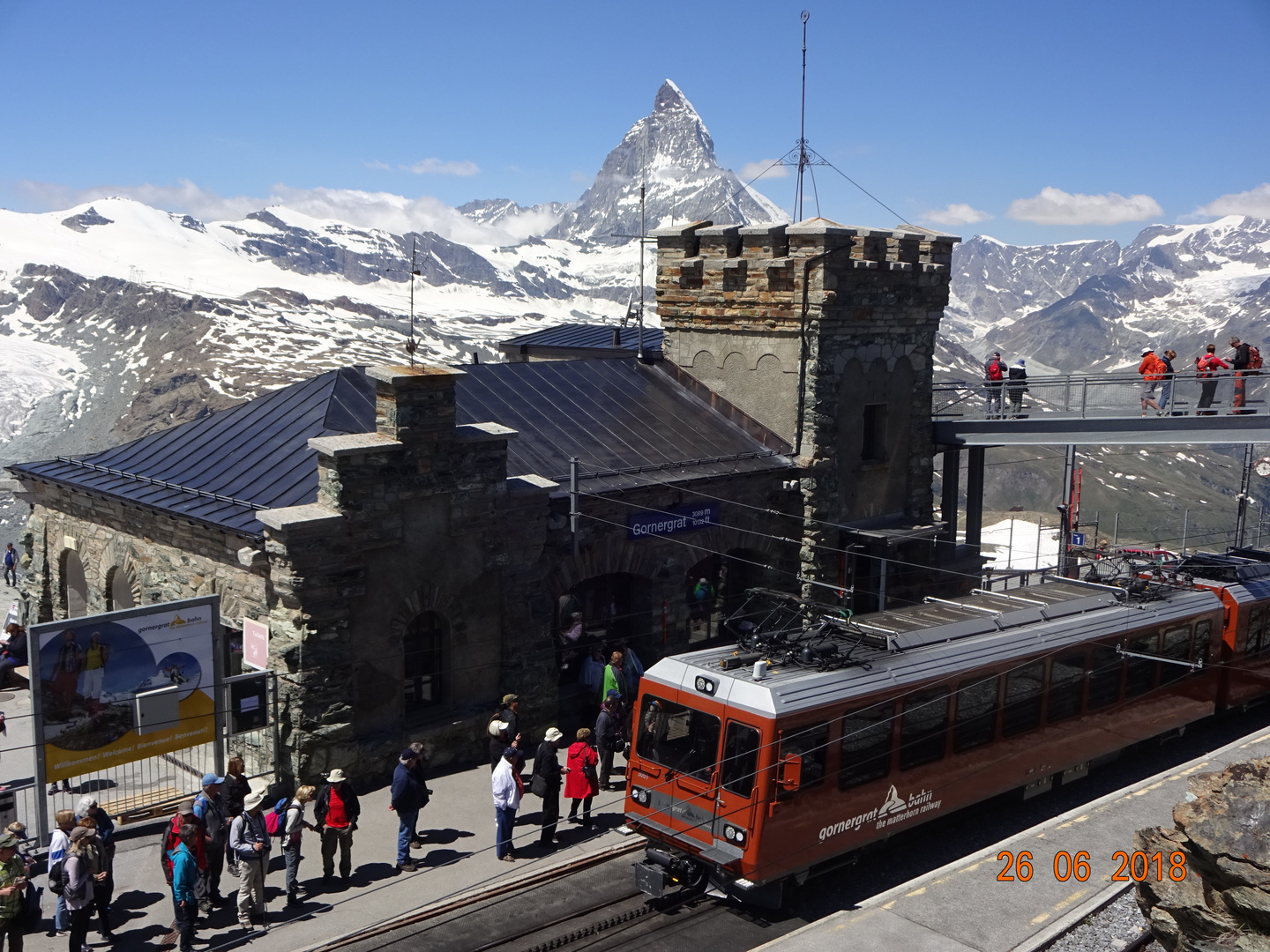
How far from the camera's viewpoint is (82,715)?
14.3 meters

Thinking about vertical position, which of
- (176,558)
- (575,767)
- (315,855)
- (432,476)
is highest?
(432,476)

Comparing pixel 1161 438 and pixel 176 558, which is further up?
pixel 1161 438

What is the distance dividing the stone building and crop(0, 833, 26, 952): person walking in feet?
15.2

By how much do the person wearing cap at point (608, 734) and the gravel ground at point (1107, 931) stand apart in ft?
23.1

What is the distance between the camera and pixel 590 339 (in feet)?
103

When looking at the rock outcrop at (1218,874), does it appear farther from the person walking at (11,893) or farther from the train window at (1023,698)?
the person walking at (11,893)

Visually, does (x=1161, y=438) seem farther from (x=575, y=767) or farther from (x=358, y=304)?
(x=358, y=304)

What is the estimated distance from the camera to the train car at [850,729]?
12.8 metres

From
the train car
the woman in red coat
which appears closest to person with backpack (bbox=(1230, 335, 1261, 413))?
the train car

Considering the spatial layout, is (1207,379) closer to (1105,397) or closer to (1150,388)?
(1150,388)

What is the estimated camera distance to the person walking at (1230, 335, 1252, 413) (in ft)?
69.5

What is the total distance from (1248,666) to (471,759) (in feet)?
43.2

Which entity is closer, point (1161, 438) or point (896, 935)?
point (896, 935)

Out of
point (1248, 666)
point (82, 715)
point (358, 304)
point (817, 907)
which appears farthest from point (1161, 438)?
point (358, 304)
